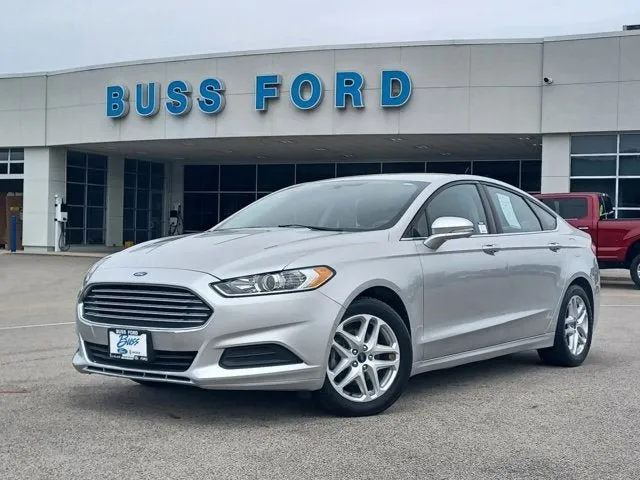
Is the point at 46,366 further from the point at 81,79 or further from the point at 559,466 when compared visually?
the point at 81,79

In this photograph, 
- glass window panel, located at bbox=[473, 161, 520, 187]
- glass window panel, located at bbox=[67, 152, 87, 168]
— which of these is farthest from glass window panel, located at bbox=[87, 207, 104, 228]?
glass window panel, located at bbox=[473, 161, 520, 187]

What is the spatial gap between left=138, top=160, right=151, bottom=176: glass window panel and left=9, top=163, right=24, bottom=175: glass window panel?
5.72 meters

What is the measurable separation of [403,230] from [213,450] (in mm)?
2068

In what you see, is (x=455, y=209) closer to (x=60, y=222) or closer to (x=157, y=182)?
(x=60, y=222)

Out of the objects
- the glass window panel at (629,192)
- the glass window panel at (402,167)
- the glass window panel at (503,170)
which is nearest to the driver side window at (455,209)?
the glass window panel at (629,192)

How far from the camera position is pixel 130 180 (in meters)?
37.4

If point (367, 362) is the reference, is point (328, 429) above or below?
below

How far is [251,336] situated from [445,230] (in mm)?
1662

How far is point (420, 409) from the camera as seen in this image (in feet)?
18.2

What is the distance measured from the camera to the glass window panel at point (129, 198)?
3728cm

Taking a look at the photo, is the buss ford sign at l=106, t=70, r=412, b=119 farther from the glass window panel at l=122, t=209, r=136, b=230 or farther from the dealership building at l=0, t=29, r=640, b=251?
the glass window panel at l=122, t=209, r=136, b=230

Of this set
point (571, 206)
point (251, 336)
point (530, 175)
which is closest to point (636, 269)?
point (571, 206)

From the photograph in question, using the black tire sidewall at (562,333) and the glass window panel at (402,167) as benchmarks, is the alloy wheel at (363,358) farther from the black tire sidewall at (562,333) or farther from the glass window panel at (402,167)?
the glass window panel at (402,167)

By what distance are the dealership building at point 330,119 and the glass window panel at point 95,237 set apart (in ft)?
0.26
